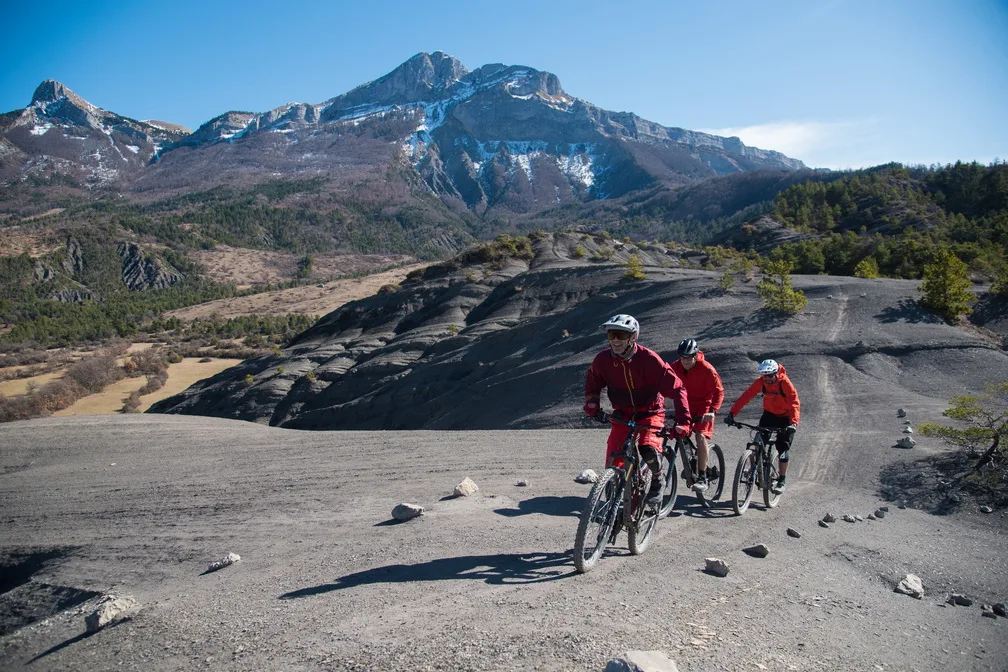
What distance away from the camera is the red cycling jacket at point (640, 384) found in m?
5.41

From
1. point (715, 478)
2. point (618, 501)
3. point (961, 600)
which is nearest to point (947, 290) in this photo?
point (715, 478)

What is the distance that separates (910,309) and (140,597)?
20.9 m

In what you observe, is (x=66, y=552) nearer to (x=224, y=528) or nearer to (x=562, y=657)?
(x=224, y=528)

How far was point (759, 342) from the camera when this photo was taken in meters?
17.7

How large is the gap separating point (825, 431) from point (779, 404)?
17.7ft

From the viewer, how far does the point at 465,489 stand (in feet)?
27.0

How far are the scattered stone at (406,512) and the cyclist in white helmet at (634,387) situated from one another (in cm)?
288

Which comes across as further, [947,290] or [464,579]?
Result: [947,290]

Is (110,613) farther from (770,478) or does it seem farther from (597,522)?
(770,478)

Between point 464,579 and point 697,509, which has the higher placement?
point 464,579

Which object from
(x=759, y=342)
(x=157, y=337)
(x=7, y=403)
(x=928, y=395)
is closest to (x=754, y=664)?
(x=928, y=395)

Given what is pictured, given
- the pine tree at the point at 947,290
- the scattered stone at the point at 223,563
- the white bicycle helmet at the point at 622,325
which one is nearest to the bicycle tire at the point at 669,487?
the white bicycle helmet at the point at 622,325

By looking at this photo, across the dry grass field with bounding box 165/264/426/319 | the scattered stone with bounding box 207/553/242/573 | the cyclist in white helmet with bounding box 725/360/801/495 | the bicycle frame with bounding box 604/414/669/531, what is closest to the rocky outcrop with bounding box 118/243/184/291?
the dry grass field with bounding box 165/264/426/319

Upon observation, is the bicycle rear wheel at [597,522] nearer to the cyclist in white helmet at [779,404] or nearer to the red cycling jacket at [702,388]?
the red cycling jacket at [702,388]
